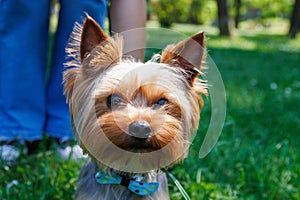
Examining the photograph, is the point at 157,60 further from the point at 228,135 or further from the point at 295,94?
the point at 295,94

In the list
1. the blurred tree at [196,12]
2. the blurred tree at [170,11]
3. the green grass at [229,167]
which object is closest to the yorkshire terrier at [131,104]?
the green grass at [229,167]

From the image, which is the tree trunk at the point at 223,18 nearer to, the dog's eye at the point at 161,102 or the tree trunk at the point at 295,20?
the tree trunk at the point at 295,20

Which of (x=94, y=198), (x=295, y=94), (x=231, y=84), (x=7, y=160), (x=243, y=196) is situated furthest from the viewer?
(x=231, y=84)

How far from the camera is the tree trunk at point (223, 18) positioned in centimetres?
1931

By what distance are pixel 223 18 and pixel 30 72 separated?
1692 cm

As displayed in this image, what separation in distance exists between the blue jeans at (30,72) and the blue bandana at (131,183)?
139 cm

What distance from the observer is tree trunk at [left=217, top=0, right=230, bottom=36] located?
19.3 meters

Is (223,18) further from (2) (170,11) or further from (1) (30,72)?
(1) (30,72)

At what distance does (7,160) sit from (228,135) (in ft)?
6.43

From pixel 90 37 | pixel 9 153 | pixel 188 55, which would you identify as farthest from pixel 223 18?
pixel 90 37

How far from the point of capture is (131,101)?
6.35ft

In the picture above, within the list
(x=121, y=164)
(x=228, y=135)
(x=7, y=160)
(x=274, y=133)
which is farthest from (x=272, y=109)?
(x=121, y=164)

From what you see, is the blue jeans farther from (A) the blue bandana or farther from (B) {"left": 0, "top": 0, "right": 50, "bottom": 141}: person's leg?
(A) the blue bandana

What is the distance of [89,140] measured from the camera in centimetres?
199
